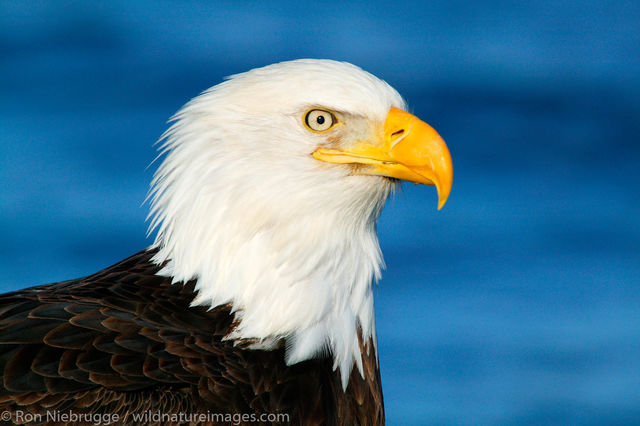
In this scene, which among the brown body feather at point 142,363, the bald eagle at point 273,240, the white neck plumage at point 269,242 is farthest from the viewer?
the white neck plumage at point 269,242

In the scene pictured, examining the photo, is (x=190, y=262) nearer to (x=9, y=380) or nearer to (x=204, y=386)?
(x=204, y=386)

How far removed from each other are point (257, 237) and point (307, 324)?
1.34 feet

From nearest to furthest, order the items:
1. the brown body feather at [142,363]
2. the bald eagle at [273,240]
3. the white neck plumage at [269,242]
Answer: the brown body feather at [142,363] → the bald eagle at [273,240] → the white neck plumage at [269,242]

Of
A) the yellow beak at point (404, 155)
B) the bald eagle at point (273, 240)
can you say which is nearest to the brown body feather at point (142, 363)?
the bald eagle at point (273, 240)

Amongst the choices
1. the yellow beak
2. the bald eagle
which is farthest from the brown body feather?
the yellow beak

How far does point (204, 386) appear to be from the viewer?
3799 mm

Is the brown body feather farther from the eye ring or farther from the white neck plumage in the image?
the eye ring

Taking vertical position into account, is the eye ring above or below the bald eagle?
above

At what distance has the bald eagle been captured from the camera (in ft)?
13.1

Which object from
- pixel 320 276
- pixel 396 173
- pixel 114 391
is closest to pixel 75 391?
→ pixel 114 391

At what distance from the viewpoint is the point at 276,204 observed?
13.5 feet

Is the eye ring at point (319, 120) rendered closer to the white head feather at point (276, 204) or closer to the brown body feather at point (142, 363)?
the white head feather at point (276, 204)

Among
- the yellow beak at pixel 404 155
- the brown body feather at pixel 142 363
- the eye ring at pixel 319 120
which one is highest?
the eye ring at pixel 319 120

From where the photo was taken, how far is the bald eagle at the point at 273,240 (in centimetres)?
401
